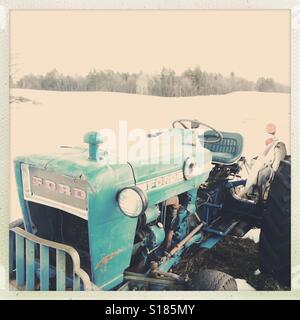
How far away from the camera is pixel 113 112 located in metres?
2.35

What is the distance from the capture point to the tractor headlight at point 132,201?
1840 mm

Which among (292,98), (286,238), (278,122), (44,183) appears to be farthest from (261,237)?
(44,183)

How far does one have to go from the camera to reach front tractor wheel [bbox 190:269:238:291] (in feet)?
Answer: 7.38

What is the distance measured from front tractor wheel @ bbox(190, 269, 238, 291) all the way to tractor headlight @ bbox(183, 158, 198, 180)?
0.60m

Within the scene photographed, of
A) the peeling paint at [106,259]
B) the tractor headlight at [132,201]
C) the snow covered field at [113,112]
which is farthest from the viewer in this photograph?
the snow covered field at [113,112]

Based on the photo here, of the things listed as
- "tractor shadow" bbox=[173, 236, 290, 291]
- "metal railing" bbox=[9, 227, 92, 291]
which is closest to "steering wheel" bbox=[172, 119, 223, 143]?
"tractor shadow" bbox=[173, 236, 290, 291]

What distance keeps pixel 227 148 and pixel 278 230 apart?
63cm

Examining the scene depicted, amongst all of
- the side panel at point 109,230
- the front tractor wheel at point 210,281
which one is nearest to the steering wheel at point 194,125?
the side panel at point 109,230

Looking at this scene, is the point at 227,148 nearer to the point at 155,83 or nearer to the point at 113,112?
the point at 155,83

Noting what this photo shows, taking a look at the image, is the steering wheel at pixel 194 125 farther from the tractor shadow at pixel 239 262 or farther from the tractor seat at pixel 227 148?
the tractor shadow at pixel 239 262

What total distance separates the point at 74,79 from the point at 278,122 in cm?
135

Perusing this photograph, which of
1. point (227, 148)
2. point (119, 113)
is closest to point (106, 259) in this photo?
point (119, 113)

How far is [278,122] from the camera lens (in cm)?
237

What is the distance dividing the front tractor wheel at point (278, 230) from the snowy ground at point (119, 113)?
0.25 m
